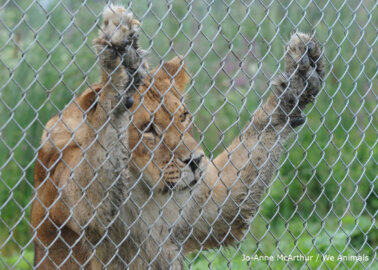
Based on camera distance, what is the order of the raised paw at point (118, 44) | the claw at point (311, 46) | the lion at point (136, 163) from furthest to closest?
1. the claw at point (311, 46)
2. the lion at point (136, 163)
3. the raised paw at point (118, 44)

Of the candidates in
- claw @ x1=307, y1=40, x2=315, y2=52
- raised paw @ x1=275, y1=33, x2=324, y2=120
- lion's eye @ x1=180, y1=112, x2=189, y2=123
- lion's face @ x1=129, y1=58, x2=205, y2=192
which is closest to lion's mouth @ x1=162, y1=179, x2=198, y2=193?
lion's face @ x1=129, y1=58, x2=205, y2=192

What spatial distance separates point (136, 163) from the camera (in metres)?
3.71

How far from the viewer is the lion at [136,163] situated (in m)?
3.21

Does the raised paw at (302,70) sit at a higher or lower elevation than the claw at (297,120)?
higher

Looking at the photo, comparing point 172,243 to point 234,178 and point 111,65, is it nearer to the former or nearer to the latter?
point 234,178

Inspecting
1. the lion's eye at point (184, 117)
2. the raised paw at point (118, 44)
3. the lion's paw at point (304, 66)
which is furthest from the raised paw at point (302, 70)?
the raised paw at point (118, 44)

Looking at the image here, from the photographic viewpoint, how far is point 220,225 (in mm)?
4414

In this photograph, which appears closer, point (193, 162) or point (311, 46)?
point (193, 162)

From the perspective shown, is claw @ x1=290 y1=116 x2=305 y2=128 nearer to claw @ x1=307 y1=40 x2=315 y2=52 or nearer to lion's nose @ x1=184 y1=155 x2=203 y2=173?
claw @ x1=307 y1=40 x2=315 y2=52

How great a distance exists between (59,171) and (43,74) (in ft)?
7.86

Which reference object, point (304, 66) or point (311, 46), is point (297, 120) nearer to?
point (304, 66)

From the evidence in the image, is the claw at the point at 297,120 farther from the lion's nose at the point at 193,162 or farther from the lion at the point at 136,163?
the lion's nose at the point at 193,162

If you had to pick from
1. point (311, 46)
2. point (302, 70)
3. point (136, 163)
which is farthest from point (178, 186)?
point (311, 46)

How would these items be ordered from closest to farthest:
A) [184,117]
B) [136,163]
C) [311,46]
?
[136,163] < [311,46] < [184,117]
